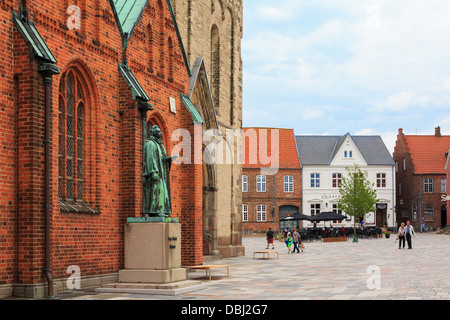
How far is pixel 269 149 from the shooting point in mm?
71312

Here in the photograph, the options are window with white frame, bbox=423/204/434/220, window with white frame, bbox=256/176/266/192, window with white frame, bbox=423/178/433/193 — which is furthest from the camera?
window with white frame, bbox=423/178/433/193

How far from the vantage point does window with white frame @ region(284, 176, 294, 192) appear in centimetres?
6631

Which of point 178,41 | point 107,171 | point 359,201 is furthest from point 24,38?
point 359,201

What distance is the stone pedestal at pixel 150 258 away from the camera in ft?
44.4

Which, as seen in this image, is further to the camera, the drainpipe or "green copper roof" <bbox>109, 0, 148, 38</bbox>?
"green copper roof" <bbox>109, 0, 148, 38</bbox>

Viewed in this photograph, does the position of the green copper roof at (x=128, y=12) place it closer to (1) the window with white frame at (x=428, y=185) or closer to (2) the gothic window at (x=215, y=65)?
(2) the gothic window at (x=215, y=65)

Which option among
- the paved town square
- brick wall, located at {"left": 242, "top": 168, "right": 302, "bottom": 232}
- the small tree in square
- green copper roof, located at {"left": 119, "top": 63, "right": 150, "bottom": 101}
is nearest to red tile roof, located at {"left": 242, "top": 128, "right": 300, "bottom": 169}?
brick wall, located at {"left": 242, "top": 168, "right": 302, "bottom": 232}

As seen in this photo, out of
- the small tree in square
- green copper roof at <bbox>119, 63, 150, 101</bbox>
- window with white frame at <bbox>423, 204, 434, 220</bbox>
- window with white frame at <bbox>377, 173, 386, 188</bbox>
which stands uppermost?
green copper roof at <bbox>119, 63, 150, 101</bbox>

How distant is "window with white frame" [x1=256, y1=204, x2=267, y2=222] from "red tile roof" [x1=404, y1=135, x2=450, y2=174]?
17.8 meters

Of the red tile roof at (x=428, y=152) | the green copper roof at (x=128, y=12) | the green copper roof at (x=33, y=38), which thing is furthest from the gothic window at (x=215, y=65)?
the red tile roof at (x=428, y=152)

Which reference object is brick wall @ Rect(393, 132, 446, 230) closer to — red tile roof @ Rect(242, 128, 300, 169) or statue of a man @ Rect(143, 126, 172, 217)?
red tile roof @ Rect(242, 128, 300, 169)

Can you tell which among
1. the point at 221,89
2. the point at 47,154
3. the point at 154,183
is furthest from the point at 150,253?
the point at 221,89

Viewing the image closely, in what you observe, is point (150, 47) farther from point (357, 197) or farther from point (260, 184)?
A: point (260, 184)

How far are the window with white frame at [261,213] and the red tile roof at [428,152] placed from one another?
17806 mm
